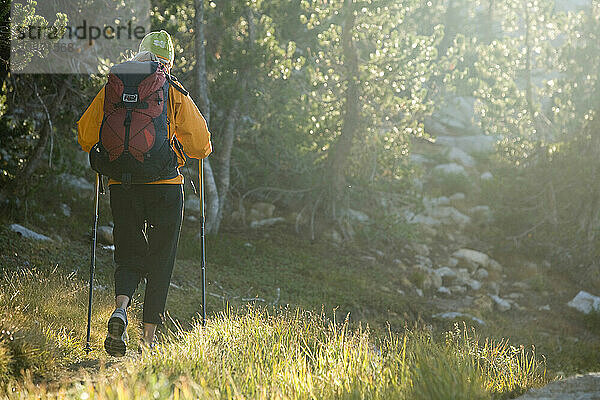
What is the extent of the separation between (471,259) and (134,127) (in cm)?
1058

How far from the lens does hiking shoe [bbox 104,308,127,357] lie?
157 inches

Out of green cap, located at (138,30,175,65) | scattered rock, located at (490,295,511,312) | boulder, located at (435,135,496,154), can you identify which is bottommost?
scattered rock, located at (490,295,511,312)

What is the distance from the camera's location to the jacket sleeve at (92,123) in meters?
4.23

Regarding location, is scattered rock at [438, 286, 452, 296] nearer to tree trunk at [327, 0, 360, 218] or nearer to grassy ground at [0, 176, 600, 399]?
grassy ground at [0, 176, 600, 399]

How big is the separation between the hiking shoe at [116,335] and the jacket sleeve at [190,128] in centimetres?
127

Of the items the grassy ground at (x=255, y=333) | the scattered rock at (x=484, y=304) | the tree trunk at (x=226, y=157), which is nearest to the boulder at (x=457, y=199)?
the grassy ground at (x=255, y=333)

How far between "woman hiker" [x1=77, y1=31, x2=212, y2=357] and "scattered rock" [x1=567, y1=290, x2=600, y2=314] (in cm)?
892

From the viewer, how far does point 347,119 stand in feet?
41.2

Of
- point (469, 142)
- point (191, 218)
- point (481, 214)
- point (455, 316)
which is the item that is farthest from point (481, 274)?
point (469, 142)

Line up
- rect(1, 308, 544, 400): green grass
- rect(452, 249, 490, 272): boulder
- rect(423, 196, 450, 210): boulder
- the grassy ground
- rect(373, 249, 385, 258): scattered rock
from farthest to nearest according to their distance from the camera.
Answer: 1. rect(423, 196, 450, 210): boulder
2. rect(452, 249, 490, 272): boulder
3. rect(373, 249, 385, 258): scattered rock
4. the grassy ground
5. rect(1, 308, 544, 400): green grass

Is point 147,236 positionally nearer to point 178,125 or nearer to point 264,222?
point 178,125

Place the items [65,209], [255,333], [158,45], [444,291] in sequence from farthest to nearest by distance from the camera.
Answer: [444,291] → [65,209] → [255,333] → [158,45]

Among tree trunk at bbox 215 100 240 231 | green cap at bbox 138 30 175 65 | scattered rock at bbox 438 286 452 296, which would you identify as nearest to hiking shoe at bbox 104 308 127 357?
green cap at bbox 138 30 175 65

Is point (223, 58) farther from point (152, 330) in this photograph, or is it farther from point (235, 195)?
point (152, 330)
